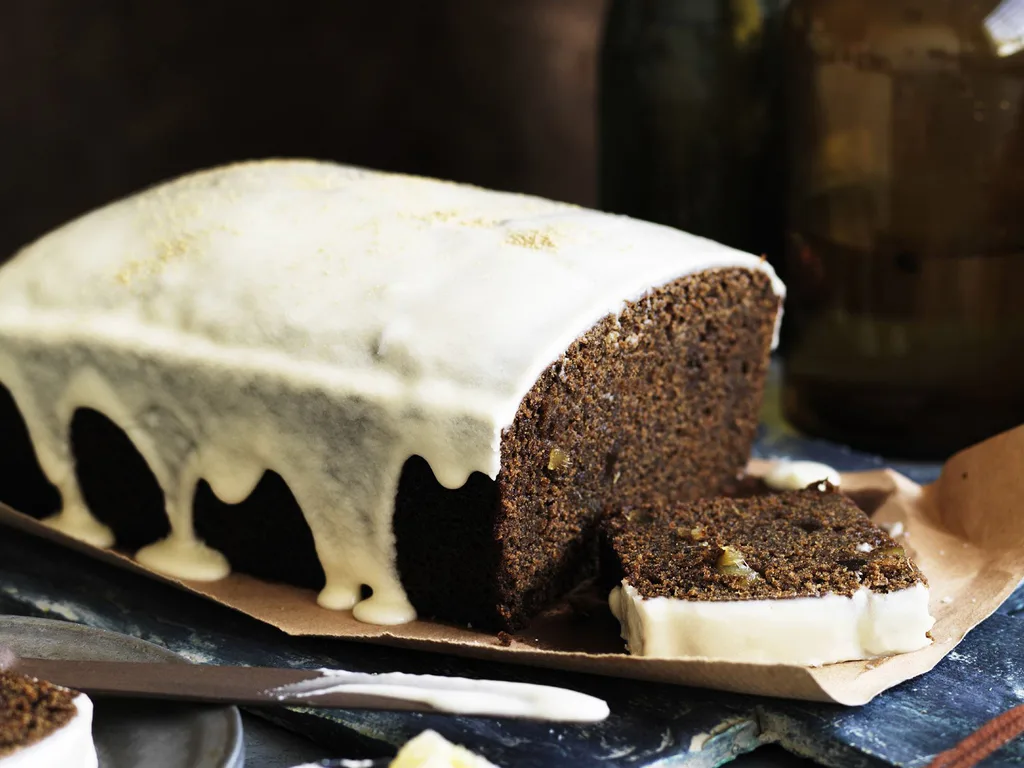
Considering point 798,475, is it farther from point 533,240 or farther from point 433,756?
point 433,756

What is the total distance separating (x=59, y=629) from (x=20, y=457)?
2.10 ft

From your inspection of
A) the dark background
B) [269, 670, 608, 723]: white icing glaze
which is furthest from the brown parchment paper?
the dark background

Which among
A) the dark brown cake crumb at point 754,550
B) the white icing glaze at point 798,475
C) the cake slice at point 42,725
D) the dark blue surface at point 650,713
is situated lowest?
the dark blue surface at point 650,713

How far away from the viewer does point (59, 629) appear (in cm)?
225

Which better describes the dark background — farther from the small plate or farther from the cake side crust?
the small plate

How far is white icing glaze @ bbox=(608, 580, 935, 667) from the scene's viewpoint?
83.0 inches

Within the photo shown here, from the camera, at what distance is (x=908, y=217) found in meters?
3.01

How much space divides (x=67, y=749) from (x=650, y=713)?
0.86 metres

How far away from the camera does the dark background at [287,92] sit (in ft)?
12.3

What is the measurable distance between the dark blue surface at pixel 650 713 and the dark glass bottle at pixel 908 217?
764mm

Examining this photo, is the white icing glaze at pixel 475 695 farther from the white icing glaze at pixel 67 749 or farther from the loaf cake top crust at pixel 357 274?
the loaf cake top crust at pixel 357 274

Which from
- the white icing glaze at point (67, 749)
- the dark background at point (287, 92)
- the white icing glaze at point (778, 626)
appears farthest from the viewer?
the dark background at point (287, 92)

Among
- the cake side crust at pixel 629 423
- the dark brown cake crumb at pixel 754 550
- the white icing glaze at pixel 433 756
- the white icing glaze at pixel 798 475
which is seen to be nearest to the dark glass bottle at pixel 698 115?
the cake side crust at pixel 629 423

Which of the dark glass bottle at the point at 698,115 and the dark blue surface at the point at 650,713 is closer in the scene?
the dark blue surface at the point at 650,713
